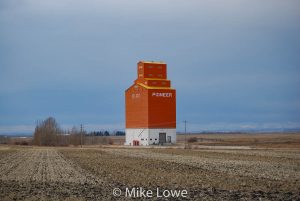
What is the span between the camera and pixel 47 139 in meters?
113

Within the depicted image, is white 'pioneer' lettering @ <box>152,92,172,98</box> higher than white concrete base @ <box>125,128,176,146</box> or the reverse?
higher

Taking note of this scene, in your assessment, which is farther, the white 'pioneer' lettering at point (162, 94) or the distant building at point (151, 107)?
the white 'pioneer' lettering at point (162, 94)

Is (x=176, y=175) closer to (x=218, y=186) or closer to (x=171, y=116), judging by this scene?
(x=218, y=186)

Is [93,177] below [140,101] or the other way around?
below

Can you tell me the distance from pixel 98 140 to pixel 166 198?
101 m

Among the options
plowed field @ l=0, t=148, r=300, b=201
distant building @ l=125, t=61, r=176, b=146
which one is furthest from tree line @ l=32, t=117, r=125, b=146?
plowed field @ l=0, t=148, r=300, b=201

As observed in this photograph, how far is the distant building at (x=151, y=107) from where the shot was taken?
78812 millimetres

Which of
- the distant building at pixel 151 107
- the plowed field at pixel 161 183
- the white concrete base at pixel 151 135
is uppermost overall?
the distant building at pixel 151 107

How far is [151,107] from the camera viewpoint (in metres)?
78.6

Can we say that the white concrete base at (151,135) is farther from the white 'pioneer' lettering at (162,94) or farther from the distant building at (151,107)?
the white 'pioneer' lettering at (162,94)

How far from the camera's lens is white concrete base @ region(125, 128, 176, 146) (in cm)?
7875

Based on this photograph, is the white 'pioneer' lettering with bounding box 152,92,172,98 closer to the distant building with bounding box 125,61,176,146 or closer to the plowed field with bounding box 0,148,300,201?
the distant building with bounding box 125,61,176,146

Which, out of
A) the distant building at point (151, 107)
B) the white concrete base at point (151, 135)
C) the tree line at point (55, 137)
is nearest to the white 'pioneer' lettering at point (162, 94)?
the distant building at point (151, 107)

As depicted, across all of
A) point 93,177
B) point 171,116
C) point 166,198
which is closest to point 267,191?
point 166,198
